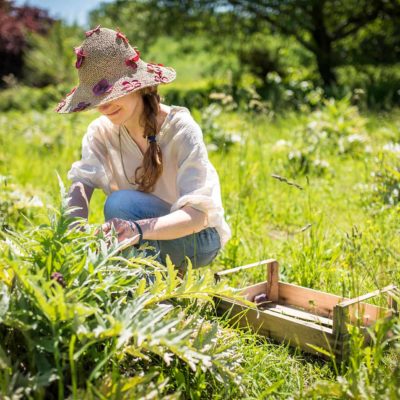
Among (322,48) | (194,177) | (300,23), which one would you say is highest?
(300,23)

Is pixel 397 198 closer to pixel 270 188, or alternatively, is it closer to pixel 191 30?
pixel 270 188

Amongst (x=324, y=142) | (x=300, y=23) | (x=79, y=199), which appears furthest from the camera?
(x=300, y=23)

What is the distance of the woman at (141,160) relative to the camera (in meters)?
2.37

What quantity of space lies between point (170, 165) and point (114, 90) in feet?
1.60

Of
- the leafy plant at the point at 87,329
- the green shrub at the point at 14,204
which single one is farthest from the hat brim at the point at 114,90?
the green shrub at the point at 14,204

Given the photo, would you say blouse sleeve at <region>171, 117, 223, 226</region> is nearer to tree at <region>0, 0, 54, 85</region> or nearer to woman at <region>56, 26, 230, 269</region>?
woman at <region>56, 26, 230, 269</region>

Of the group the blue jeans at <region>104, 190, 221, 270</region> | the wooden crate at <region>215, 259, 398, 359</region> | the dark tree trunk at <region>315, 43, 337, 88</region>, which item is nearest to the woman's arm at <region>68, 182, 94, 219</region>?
the blue jeans at <region>104, 190, 221, 270</region>

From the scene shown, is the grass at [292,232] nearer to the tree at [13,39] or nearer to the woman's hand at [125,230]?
the woman's hand at [125,230]

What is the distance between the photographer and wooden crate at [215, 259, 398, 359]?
7.09 ft

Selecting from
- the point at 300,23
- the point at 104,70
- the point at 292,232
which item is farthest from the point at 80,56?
the point at 300,23

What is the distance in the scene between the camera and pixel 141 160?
2.75 m

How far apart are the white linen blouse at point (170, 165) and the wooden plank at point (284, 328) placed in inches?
15.7

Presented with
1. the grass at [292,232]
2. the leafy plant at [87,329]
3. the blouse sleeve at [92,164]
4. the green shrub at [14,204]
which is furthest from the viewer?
the green shrub at [14,204]

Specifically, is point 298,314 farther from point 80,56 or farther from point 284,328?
point 80,56
